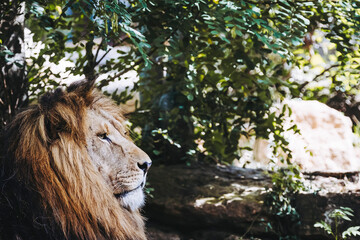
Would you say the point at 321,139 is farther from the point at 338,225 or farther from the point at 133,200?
the point at 133,200

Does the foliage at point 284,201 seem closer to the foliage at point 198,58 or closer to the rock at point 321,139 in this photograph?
the foliage at point 198,58

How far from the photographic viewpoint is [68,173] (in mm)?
2414

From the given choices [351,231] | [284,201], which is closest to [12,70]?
[284,201]

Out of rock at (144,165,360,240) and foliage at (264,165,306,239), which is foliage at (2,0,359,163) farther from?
foliage at (264,165,306,239)

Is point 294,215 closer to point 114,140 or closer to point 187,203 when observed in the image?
point 187,203

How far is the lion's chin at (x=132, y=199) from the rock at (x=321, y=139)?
3078 mm

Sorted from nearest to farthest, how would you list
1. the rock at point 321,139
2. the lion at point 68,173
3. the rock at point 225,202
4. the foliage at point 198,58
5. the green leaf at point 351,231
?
the lion at point 68,173 < the foliage at point 198,58 < the green leaf at point 351,231 < the rock at point 225,202 < the rock at point 321,139

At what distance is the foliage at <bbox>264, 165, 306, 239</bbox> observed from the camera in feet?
12.0

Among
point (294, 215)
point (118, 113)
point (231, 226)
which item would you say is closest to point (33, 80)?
point (118, 113)

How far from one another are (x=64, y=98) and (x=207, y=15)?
106 cm

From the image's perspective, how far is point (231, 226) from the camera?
12.6 feet

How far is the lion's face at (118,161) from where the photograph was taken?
8.28ft

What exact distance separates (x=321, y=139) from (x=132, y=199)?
13.8ft

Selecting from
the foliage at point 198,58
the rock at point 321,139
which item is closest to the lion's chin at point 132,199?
the foliage at point 198,58
